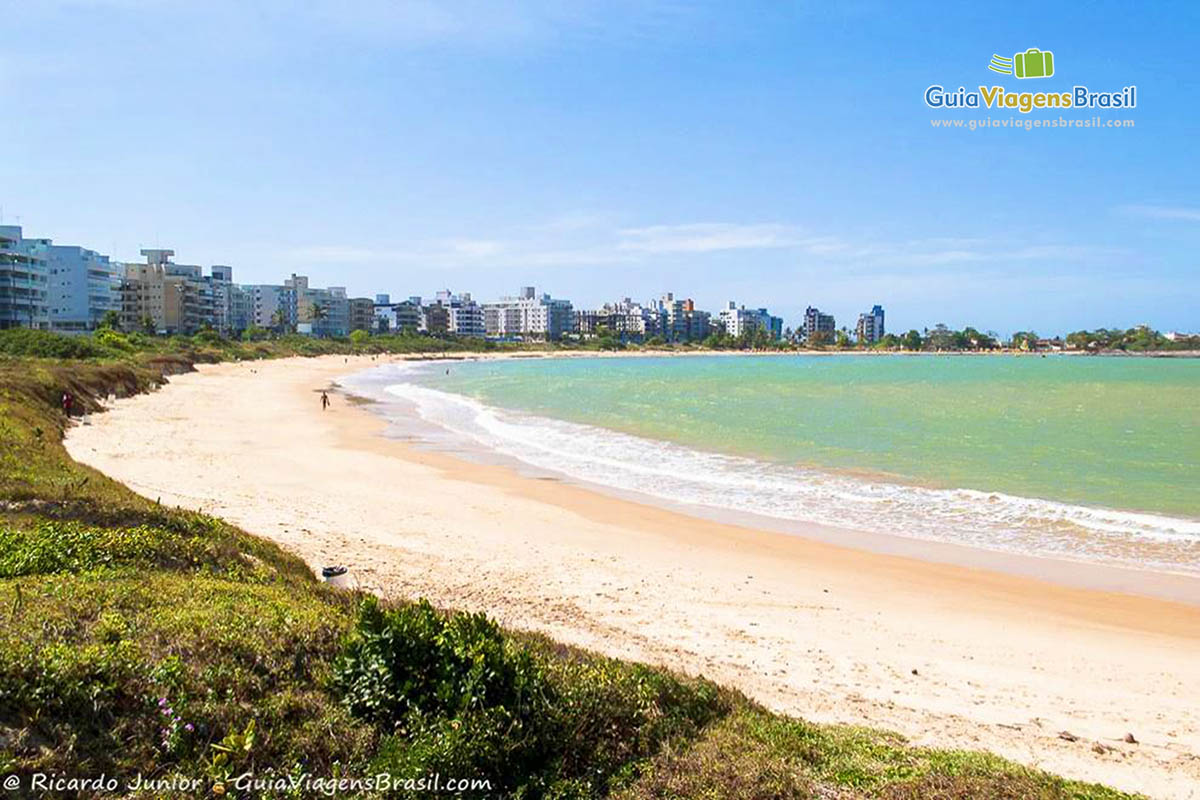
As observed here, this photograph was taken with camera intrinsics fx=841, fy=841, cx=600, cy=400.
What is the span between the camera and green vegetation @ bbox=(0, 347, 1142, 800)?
4734 millimetres

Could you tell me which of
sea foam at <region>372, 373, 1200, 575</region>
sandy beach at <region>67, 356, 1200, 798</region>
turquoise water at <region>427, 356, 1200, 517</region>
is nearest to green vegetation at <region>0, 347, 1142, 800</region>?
sandy beach at <region>67, 356, 1200, 798</region>

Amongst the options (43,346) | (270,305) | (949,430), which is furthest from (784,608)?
(270,305)

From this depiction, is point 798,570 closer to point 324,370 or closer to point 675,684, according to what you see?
point 675,684

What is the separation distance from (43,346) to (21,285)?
4927 cm

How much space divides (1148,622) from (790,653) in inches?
227

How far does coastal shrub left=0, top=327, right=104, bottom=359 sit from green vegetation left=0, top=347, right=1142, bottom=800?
53152 mm

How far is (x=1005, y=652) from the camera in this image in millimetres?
10109

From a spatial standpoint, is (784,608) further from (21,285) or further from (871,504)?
(21,285)

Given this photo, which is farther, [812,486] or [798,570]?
[812,486]

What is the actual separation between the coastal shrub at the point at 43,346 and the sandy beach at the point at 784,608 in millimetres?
35954

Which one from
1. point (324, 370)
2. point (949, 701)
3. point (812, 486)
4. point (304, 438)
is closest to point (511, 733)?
point (949, 701)

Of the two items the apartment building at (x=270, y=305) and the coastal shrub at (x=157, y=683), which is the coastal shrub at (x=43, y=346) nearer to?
the coastal shrub at (x=157, y=683)

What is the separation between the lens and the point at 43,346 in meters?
53.3

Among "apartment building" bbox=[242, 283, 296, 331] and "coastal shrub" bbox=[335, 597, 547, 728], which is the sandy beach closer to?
"coastal shrub" bbox=[335, 597, 547, 728]
